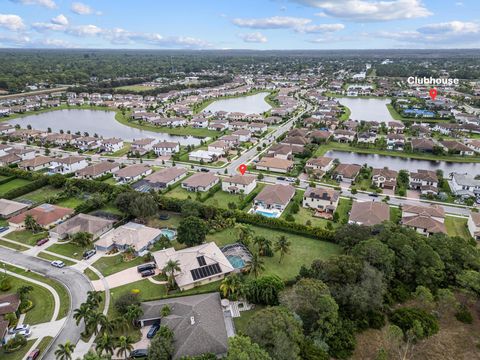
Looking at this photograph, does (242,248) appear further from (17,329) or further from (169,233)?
(17,329)

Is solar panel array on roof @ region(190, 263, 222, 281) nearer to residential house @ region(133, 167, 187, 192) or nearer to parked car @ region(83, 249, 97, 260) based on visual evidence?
parked car @ region(83, 249, 97, 260)

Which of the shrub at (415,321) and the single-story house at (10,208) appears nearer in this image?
the shrub at (415,321)

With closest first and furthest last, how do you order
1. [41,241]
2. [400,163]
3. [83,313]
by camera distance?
[83,313] < [41,241] < [400,163]

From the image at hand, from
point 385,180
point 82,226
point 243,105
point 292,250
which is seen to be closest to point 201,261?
point 292,250

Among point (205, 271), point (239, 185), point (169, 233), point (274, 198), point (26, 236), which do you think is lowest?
point (26, 236)

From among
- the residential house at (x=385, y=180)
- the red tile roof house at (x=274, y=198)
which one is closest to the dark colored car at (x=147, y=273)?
the red tile roof house at (x=274, y=198)

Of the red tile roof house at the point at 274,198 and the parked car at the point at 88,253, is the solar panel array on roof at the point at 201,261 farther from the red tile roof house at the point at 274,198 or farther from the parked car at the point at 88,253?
the red tile roof house at the point at 274,198
